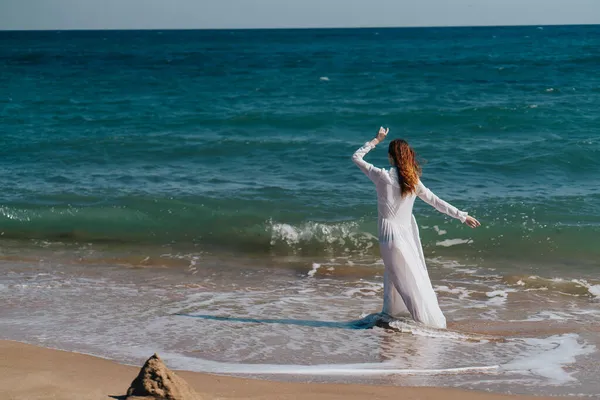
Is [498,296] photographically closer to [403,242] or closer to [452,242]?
[403,242]

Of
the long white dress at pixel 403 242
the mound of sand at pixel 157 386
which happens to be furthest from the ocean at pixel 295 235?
the mound of sand at pixel 157 386

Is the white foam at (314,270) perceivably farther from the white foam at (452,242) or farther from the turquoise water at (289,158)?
the white foam at (452,242)

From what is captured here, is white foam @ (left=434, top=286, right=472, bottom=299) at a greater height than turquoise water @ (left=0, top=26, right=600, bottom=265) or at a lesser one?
lesser

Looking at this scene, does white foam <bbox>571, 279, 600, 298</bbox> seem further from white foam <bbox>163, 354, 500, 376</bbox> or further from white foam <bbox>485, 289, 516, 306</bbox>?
white foam <bbox>163, 354, 500, 376</bbox>

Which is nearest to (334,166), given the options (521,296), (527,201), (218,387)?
(527,201)

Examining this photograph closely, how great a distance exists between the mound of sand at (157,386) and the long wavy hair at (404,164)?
110 inches

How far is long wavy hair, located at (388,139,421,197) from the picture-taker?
21.5 ft

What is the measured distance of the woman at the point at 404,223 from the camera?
21.6 feet

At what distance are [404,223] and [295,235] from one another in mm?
4581

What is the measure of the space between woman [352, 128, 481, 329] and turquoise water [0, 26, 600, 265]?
3.91 metres

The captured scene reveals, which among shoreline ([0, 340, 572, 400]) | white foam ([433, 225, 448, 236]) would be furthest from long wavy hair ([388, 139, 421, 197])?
white foam ([433, 225, 448, 236])

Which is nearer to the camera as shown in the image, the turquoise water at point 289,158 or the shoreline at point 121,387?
the shoreline at point 121,387

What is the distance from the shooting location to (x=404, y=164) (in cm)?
657

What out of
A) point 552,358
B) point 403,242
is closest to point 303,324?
point 403,242
